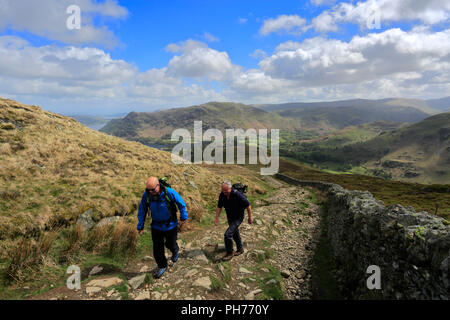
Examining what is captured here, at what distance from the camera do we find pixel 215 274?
7156 millimetres

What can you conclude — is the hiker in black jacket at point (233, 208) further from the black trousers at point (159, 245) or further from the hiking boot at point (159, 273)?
the hiking boot at point (159, 273)

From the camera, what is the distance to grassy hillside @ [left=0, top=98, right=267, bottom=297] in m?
7.00

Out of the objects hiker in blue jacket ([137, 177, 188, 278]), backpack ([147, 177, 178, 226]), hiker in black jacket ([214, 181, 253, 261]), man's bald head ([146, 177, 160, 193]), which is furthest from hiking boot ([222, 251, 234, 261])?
man's bald head ([146, 177, 160, 193])

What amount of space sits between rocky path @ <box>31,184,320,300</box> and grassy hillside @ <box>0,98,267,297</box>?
1188 mm

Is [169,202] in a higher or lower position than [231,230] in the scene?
higher

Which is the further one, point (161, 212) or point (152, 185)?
point (161, 212)

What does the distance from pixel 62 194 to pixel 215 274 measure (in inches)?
335

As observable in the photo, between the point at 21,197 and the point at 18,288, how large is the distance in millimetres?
5084

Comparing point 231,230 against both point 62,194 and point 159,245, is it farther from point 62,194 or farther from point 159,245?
point 62,194

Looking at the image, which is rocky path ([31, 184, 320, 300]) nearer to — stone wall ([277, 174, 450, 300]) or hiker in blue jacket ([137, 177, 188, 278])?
hiker in blue jacket ([137, 177, 188, 278])

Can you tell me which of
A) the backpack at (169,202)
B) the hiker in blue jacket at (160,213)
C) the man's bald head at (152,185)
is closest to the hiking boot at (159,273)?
the hiker in blue jacket at (160,213)

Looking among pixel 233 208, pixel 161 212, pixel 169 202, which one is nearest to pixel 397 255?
pixel 233 208

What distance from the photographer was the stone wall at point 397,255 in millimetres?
4426
